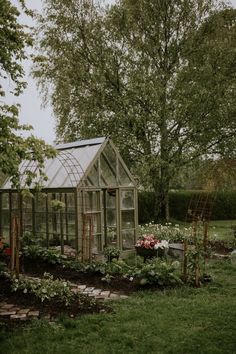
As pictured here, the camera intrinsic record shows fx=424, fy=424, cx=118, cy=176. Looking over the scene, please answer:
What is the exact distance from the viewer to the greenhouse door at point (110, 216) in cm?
1124

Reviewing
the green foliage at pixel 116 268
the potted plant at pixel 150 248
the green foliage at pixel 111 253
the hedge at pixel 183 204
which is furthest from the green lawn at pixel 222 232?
the green foliage at pixel 116 268

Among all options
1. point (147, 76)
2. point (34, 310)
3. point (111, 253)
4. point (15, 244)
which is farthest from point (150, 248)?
point (147, 76)

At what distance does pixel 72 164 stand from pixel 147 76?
26.9ft

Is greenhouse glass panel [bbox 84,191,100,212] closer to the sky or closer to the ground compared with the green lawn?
closer to the sky

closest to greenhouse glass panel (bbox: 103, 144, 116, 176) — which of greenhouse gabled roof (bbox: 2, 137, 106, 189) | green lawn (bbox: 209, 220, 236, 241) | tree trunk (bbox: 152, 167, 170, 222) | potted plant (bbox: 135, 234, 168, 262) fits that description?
greenhouse gabled roof (bbox: 2, 137, 106, 189)

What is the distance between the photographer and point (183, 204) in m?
24.1

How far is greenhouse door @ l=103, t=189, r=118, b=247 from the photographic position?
1124cm

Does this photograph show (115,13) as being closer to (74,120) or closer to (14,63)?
(74,120)

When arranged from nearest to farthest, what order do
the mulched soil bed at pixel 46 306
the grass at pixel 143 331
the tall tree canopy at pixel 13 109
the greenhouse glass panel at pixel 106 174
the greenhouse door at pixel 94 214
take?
the grass at pixel 143 331
the tall tree canopy at pixel 13 109
the mulched soil bed at pixel 46 306
the greenhouse door at pixel 94 214
the greenhouse glass panel at pixel 106 174

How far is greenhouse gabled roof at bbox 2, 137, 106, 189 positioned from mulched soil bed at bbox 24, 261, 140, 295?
204cm

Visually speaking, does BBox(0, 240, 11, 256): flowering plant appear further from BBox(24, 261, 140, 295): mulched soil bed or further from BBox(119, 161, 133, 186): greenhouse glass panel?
BBox(119, 161, 133, 186): greenhouse glass panel

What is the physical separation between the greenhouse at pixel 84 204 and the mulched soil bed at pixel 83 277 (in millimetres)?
745

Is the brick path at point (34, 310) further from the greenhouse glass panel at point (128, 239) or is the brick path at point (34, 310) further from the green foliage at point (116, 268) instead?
the greenhouse glass panel at point (128, 239)

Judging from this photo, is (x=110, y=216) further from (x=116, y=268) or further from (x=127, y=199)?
(x=116, y=268)
